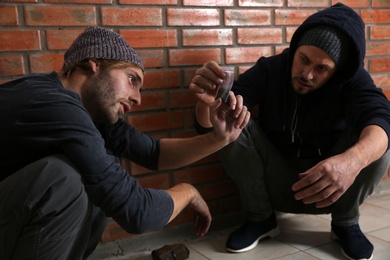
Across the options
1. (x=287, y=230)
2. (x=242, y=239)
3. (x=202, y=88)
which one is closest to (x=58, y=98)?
(x=202, y=88)

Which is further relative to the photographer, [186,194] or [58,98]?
[186,194]

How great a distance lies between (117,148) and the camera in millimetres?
1474

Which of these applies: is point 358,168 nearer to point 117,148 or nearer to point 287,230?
point 287,230

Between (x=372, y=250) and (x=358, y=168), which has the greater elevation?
(x=358, y=168)

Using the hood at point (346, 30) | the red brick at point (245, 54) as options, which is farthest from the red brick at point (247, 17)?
the hood at point (346, 30)

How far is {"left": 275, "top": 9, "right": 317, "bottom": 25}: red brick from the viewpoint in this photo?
1958 millimetres

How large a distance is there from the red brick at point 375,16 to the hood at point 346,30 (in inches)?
23.0

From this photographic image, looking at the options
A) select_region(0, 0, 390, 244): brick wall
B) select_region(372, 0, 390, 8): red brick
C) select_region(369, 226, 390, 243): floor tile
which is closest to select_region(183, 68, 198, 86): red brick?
select_region(0, 0, 390, 244): brick wall

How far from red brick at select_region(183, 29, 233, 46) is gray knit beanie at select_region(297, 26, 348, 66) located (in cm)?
A: 37

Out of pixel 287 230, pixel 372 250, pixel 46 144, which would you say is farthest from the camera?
pixel 287 230

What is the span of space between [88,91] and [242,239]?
0.88m

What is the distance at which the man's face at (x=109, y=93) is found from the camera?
126 centimetres

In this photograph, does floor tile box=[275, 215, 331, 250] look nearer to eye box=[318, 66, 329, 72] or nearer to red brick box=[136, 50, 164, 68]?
eye box=[318, 66, 329, 72]

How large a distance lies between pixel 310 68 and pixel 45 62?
99cm
